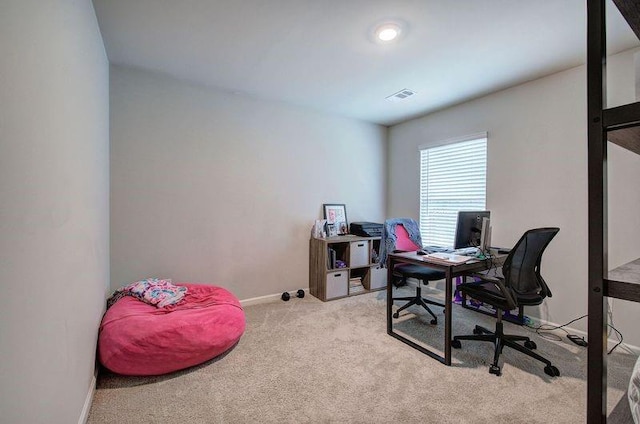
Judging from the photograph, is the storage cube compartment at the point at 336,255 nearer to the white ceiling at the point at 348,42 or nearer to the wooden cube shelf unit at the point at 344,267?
the wooden cube shelf unit at the point at 344,267

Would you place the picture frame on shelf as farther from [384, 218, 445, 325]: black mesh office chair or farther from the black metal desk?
the black metal desk

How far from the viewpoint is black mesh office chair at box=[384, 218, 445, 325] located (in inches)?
113

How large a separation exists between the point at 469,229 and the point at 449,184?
50.4 inches

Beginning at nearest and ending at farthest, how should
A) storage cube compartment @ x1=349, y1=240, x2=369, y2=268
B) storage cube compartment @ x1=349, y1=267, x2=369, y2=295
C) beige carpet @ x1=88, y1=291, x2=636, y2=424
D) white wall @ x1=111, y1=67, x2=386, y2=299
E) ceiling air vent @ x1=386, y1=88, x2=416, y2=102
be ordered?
1. beige carpet @ x1=88, y1=291, x2=636, y2=424
2. white wall @ x1=111, y1=67, x2=386, y2=299
3. ceiling air vent @ x1=386, y1=88, x2=416, y2=102
4. storage cube compartment @ x1=349, y1=240, x2=369, y2=268
5. storage cube compartment @ x1=349, y1=267, x2=369, y2=295

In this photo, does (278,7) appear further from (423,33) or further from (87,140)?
(87,140)

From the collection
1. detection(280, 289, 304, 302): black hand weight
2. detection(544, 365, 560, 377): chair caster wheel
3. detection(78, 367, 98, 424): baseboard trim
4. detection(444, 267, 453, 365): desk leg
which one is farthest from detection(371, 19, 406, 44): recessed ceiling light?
detection(78, 367, 98, 424): baseboard trim

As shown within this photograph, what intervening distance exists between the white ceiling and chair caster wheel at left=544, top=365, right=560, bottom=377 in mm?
2487

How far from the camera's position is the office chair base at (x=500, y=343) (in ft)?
6.58

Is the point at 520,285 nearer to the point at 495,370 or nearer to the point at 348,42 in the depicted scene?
the point at 495,370

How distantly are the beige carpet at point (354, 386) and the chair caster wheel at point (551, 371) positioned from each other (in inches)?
1.3

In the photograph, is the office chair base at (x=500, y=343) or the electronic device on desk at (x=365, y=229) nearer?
the office chair base at (x=500, y=343)

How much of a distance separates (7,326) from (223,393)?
53.5 inches

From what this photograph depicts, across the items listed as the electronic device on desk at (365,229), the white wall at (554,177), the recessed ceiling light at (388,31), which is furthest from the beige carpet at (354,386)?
the recessed ceiling light at (388,31)

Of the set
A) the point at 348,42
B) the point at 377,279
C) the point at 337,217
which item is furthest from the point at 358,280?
the point at 348,42
